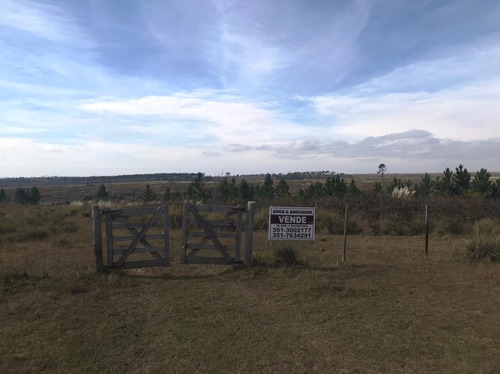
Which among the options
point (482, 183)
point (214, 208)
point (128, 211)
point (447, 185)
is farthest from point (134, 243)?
point (447, 185)

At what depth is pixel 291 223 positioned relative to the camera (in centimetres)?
988

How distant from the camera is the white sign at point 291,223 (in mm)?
9773

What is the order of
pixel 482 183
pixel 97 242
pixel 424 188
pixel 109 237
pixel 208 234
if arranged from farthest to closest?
pixel 424 188 → pixel 482 183 → pixel 208 234 → pixel 109 237 → pixel 97 242

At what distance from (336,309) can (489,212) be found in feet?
43.4

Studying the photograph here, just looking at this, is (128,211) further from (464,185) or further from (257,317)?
(464,185)

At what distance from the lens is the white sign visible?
9.77 meters

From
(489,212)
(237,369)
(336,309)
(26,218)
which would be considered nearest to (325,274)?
(336,309)

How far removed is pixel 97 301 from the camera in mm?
6602

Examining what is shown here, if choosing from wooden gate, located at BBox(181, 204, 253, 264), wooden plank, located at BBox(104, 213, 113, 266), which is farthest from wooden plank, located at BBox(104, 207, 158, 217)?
wooden gate, located at BBox(181, 204, 253, 264)

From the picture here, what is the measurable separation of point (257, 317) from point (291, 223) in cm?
435

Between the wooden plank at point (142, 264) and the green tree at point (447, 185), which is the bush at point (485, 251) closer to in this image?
the wooden plank at point (142, 264)

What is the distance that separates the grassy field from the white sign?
1.21ft

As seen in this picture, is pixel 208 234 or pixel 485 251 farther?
pixel 485 251

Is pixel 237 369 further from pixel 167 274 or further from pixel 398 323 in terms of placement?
pixel 167 274
